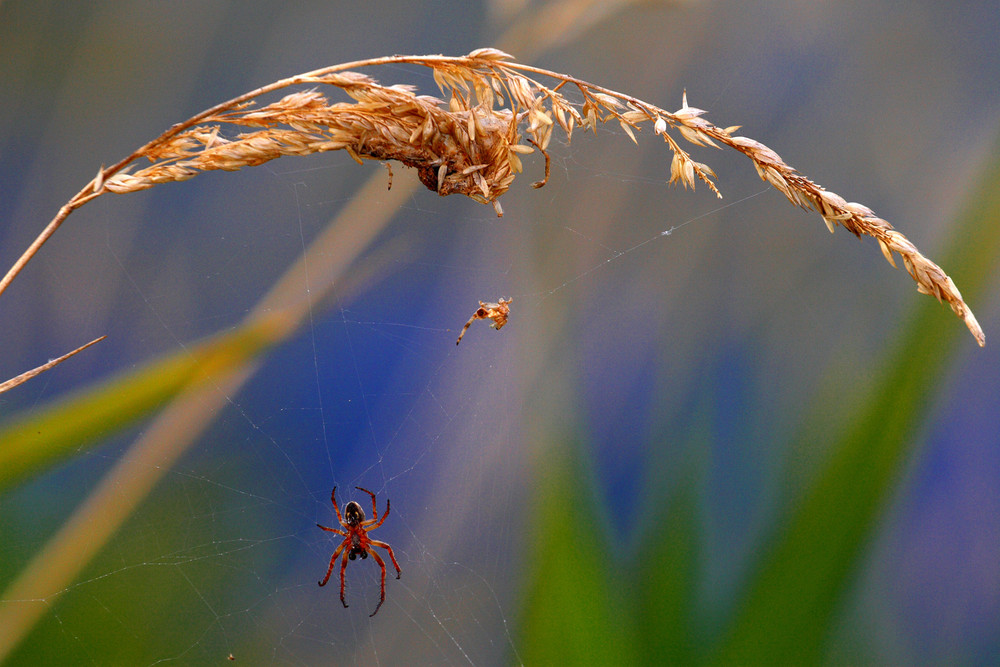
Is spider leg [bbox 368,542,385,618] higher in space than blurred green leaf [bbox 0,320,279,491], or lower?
lower

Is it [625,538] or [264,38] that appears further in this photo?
[625,538]

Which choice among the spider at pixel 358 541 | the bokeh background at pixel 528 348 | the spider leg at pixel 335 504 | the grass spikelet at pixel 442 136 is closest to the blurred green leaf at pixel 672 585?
the bokeh background at pixel 528 348

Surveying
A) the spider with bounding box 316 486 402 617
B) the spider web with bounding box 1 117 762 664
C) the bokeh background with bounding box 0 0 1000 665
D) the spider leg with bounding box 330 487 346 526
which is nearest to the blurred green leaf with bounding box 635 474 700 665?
the bokeh background with bounding box 0 0 1000 665

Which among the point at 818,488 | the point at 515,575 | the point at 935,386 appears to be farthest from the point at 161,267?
the point at 935,386

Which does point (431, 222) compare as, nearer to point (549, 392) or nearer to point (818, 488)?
point (549, 392)

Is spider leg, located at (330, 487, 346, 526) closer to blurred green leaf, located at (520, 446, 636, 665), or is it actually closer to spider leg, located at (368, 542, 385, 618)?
spider leg, located at (368, 542, 385, 618)

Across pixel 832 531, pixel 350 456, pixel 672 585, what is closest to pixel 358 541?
pixel 350 456
